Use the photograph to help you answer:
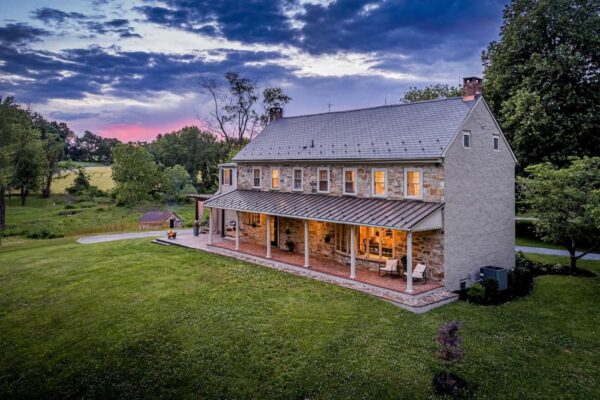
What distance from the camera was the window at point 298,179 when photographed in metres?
20.0

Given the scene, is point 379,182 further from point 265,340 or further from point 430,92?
point 430,92

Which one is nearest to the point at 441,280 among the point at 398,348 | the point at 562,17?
the point at 398,348

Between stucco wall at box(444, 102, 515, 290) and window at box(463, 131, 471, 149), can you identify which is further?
window at box(463, 131, 471, 149)

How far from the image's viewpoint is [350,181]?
1759 cm

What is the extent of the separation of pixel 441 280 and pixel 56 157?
2437 inches

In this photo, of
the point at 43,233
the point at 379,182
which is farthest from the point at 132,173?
the point at 379,182

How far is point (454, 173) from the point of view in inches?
568

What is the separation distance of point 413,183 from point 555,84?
1534 cm

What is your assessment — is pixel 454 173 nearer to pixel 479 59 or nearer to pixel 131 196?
pixel 479 59

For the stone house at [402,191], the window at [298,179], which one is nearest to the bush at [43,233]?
the stone house at [402,191]

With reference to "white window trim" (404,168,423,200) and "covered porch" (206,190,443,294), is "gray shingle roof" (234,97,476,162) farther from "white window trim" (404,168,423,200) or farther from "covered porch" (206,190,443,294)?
"covered porch" (206,190,443,294)

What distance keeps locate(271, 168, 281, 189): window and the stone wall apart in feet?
0.84

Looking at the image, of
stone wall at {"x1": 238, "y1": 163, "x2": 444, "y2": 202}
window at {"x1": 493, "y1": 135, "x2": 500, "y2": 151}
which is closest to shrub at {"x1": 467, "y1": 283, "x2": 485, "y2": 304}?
stone wall at {"x1": 238, "y1": 163, "x2": 444, "y2": 202}

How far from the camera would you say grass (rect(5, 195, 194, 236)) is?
1298 inches
